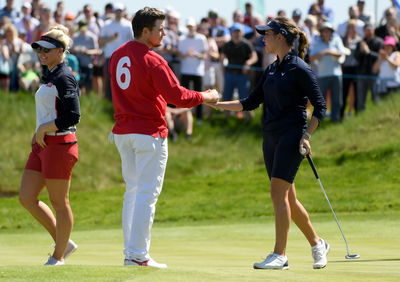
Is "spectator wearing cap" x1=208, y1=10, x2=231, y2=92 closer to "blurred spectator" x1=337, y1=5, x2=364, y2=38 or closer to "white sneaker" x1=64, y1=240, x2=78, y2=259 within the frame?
"blurred spectator" x1=337, y1=5, x2=364, y2=38

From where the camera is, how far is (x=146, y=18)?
318 inches

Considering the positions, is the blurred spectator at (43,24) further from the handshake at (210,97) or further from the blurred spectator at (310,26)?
the handshake at (210,97)

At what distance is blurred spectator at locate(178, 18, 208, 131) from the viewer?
68.2 feet

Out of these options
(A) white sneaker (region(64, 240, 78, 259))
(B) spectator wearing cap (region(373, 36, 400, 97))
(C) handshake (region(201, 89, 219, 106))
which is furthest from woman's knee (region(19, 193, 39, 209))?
(B) spectator wearing cap (region(373, 36, 400, 97))

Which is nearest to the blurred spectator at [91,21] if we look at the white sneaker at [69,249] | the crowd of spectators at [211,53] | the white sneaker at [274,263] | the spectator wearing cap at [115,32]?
the crowd of spectators at [211,53]

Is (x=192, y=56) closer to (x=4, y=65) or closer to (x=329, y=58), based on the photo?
(x=329, y=58)

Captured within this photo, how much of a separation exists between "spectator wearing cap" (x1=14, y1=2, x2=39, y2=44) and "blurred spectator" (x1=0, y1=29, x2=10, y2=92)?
32.6 inches

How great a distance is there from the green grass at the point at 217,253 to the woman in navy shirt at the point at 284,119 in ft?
1.09

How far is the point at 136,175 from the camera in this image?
8.23 meters

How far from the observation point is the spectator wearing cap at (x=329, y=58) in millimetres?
19922

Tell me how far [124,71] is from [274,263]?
6.07 feet

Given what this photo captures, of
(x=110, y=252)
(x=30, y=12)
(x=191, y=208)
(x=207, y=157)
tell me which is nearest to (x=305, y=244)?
(x=110, y=252)

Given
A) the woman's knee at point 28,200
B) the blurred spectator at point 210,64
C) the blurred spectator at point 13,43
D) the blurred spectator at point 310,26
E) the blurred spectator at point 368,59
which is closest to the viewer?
the woman's knee at point 28,200

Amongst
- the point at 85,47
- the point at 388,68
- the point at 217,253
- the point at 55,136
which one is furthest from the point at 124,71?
the point at 388,68
